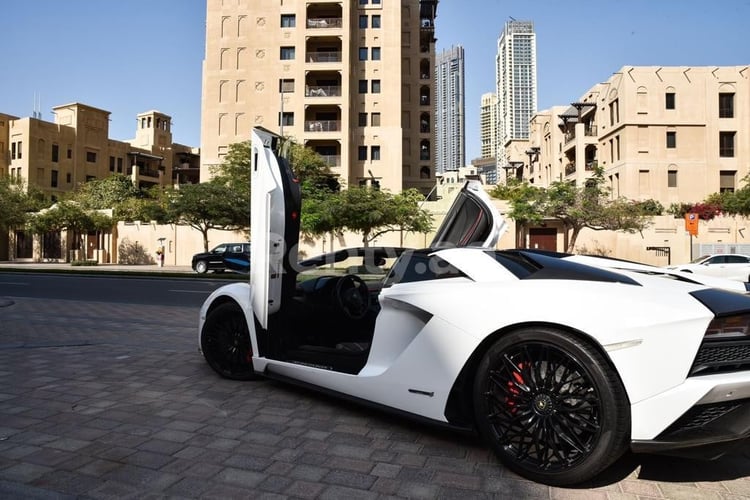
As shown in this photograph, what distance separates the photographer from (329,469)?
261 centimetres

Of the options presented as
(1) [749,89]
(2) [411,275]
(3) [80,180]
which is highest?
(1) [749,89]

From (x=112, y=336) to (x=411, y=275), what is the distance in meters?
5.14

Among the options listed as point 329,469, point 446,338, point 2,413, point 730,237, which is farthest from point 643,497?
point 730,237

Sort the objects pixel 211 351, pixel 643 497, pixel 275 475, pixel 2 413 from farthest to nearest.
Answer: pixel 211 351
pixel 2 413
pixel 275 475
pixel 643 497

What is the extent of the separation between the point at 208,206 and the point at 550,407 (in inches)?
1049

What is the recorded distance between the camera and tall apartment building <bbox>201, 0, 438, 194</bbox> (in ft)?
137

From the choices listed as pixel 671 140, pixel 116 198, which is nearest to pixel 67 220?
pixel 116 198

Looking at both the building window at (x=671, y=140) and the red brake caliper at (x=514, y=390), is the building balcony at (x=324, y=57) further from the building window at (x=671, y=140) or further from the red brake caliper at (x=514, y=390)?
the red brake caliper at (x=514, y=390)

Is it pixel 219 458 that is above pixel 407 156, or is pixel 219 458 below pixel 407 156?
below

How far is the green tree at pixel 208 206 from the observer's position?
88.4 ft

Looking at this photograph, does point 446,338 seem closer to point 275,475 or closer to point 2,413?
point 275,475

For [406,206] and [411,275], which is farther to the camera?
[406,206]

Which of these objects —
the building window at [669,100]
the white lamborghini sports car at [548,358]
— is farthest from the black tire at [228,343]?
the building window at [669,100]

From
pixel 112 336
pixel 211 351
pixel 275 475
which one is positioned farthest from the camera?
pixel 112 336
